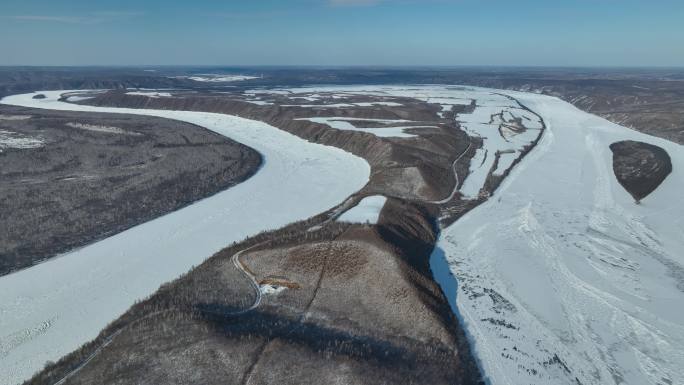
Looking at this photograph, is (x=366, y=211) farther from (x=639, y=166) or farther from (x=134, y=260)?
(x=639, y=166)

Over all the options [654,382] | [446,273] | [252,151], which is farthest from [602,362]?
[252,151]

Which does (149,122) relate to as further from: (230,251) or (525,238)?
(525,238)

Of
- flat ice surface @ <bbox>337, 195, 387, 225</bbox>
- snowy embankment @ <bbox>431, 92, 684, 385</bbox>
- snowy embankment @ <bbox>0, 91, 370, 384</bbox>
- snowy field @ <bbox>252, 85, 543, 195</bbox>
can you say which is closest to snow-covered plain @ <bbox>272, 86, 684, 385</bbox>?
snowy embankment @ <bbox>431, 92, 684, 385</bbox>

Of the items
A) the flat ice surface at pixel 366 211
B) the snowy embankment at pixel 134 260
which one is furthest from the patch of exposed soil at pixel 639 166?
the snowy embankment at pixel 134 260

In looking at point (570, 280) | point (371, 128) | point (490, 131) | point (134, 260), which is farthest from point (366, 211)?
point (490, 131)

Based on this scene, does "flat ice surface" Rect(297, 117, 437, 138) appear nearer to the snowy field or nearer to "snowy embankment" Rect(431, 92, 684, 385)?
the snowy field
